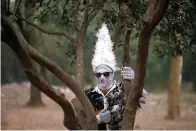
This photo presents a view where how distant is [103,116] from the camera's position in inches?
180

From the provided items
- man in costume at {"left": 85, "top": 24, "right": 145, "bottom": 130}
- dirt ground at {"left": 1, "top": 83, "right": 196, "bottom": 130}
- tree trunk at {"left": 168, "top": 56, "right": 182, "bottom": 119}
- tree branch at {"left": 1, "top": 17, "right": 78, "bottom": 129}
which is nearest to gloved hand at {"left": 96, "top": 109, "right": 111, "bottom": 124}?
man in costume at {"left": 85, "top": 24, "right": 145, "bottom": 130}

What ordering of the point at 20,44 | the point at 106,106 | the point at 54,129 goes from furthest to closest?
the point at 54,129 → the point at 20,44 → the point at 106,106

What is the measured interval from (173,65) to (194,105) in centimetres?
388

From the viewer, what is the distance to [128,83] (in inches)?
171

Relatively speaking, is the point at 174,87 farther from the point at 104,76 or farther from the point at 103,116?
the point at 103,116

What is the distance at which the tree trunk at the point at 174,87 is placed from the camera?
17.0m

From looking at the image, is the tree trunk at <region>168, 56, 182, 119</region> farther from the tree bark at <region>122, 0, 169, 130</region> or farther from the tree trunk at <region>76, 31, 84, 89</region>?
the tree bark at <region>122, 0, 169, 130</region>

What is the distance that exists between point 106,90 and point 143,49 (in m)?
1.52

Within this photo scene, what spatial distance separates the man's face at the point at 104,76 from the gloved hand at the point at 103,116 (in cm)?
41

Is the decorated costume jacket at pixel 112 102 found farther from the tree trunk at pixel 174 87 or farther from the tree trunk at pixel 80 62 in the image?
the tree trunk at pixel 174 87

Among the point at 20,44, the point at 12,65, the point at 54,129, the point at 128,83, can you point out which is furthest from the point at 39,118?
the point at 128,83

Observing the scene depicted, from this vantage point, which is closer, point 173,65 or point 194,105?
point 173,65

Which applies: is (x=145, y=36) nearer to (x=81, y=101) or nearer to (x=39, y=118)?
(x=81, y=101)

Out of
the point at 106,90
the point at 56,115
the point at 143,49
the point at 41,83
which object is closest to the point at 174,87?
the point at 56,115
